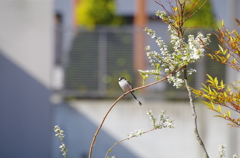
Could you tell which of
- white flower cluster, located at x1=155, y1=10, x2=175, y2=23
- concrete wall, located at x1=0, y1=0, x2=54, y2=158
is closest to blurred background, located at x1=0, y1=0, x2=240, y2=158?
concrete wall, located at x1=0, y1=0, x2=54, y2=158

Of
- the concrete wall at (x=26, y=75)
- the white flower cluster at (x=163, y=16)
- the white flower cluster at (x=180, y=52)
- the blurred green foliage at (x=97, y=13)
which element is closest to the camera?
the white flower cluster at (x=180, y=52)

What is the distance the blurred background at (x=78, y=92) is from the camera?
691 centimetres

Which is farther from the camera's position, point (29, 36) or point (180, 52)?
point (29, 36)

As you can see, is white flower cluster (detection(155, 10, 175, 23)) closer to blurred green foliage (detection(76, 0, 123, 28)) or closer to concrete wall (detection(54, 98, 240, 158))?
concrete wall (detection(54, 98, 240, 158))

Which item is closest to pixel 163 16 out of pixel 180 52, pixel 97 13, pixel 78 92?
pixel 180 52

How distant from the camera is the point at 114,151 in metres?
6.95

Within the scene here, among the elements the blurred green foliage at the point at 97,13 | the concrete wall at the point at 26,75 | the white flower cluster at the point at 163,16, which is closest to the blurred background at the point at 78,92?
the concrete wall at the point at 26,75

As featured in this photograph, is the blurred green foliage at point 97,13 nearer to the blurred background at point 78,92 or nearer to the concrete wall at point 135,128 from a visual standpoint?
the blurred background at point 78,92

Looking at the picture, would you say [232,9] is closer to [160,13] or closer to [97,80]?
[97,80]

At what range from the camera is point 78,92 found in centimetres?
705

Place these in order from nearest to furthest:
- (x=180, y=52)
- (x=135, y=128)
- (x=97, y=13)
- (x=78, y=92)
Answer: (x=180, y=52), (x=135, y=128), (x=78, y=92), (x=97, y=13)

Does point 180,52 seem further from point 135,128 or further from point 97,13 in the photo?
point 97,13

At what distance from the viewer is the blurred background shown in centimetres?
691

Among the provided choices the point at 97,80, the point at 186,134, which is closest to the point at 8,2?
the point at 97,80
